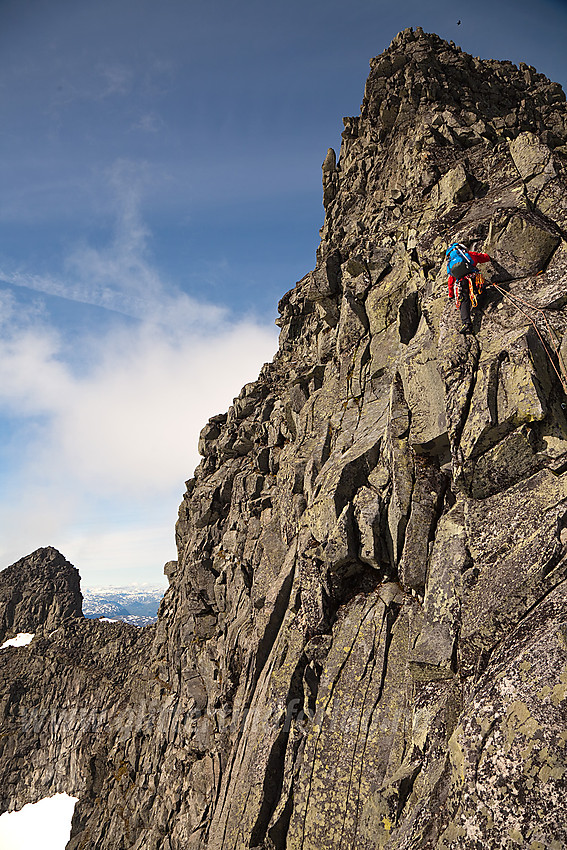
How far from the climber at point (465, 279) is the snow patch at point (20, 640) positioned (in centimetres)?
11181

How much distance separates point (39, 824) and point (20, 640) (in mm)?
34139

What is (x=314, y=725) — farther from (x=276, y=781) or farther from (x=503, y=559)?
(x=503, y=559)

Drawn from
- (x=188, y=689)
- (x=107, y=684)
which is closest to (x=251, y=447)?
(x=188, y=689)

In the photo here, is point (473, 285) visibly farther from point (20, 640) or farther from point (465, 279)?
point (20, 640)

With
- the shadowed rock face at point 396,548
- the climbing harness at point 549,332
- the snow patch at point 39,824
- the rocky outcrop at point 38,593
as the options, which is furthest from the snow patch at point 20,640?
the climbing harness at point 549,332

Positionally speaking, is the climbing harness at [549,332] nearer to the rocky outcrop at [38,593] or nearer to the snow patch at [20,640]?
the rocky outcrop at [38,593]

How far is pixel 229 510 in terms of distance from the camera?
136 feet

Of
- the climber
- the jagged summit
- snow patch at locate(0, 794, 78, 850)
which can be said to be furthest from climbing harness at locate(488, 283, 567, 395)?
snow patch at locate(0, 794, 78, 850)

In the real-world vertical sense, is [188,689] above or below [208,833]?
above

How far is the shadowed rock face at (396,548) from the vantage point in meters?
14.3

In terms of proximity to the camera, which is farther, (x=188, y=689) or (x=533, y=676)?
(x=188, y=689)

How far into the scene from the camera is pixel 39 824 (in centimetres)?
7744

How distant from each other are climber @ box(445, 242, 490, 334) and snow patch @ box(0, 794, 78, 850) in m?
95.4

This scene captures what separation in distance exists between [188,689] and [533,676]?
31439 mm
